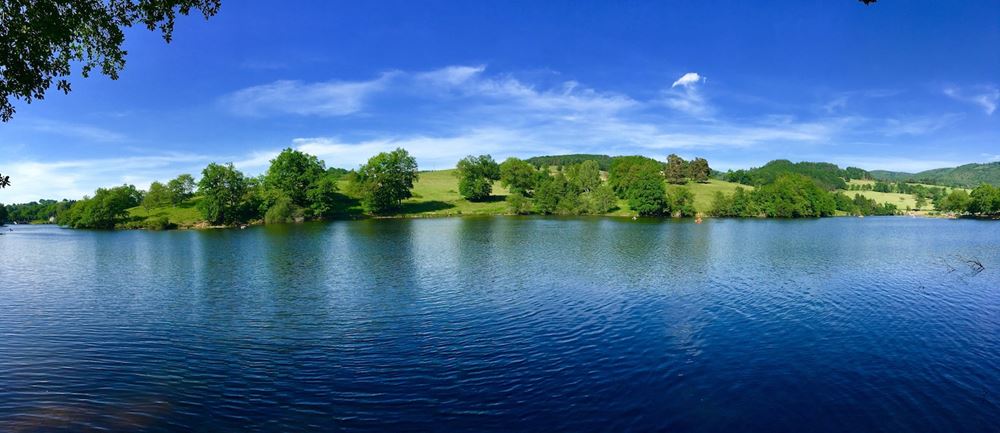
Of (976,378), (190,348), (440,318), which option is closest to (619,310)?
(440,318)

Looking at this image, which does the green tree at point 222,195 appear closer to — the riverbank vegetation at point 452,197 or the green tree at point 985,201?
the riverbank vegetation at point 452,197

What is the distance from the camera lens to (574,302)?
28469 mm

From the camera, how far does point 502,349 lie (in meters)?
20.0

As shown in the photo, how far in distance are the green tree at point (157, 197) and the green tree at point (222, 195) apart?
19.7 meters

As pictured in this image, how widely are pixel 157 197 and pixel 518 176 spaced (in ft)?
345

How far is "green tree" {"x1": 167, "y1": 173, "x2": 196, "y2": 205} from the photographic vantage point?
130m

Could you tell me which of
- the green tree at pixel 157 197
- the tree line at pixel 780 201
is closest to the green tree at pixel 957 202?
the tree line at pixel 780 201

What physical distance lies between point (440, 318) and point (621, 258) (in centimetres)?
2732

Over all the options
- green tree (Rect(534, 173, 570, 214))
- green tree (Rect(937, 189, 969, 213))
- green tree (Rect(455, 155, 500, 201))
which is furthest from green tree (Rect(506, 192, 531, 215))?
green tree (Rect(937, 189, 969, 213))

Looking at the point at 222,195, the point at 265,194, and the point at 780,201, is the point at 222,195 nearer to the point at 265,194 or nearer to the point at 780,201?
the point at 265,194

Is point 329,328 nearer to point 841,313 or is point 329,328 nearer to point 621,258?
point 841,313

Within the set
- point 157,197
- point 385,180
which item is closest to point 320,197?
point 385,180

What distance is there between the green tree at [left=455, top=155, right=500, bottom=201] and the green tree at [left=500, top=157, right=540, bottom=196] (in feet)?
15.7

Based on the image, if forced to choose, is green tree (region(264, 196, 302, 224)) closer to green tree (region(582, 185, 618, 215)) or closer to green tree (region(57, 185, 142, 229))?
green tree (region(57, 185, 142, 229))
